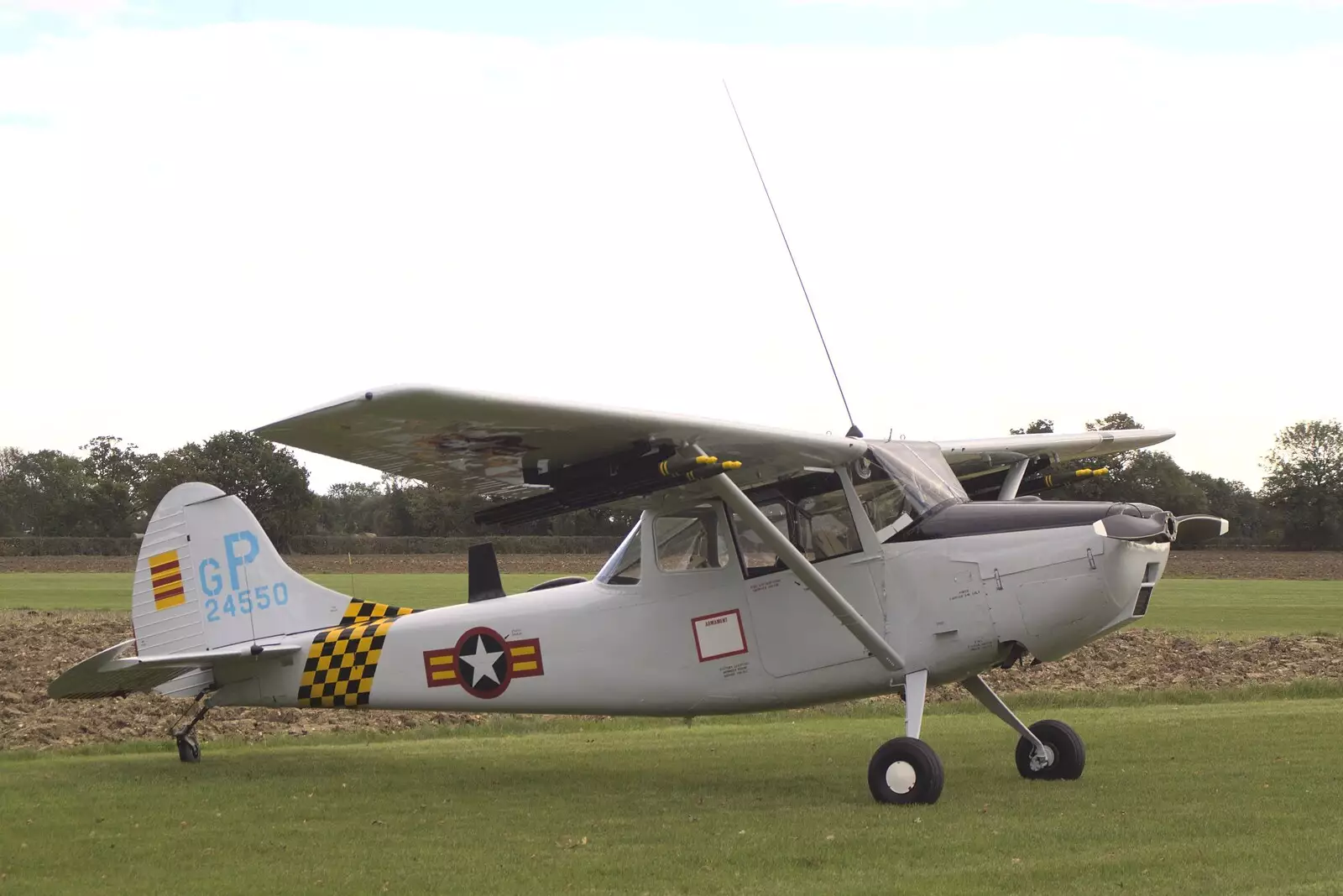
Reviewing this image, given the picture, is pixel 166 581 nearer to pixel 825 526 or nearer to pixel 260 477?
pixel 825 526

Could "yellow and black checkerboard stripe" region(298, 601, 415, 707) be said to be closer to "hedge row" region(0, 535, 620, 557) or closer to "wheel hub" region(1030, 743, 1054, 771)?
"wheel hub" region(1030, 743, 1054, 771)

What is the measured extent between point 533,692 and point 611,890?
4492mm

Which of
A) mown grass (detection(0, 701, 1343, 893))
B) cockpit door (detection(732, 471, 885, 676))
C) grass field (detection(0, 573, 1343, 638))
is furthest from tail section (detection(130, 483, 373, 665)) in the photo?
grass field (detection(0, 573, 1343, 638))

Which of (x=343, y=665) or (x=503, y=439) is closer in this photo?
(x=503, y=439)

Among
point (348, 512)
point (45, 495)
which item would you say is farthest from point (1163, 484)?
point (45, 495)

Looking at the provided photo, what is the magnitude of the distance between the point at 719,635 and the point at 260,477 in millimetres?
68654

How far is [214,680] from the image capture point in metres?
12.5

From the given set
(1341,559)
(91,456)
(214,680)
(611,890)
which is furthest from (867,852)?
(91,456)

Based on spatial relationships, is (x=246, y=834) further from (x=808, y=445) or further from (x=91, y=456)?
(x=91, y=456)

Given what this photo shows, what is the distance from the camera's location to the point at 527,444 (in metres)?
9.43

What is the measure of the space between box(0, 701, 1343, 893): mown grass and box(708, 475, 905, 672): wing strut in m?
1.18

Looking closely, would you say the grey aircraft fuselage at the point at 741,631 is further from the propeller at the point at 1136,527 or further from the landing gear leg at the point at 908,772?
the landing gear leg at the point at 908,772

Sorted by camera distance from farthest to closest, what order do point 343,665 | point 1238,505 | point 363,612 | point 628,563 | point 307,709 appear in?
point 1238,505 → point 307,709 → point 363,612 → point 343,665 → point 628,563

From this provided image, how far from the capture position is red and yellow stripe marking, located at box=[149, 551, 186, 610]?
1278 cm
